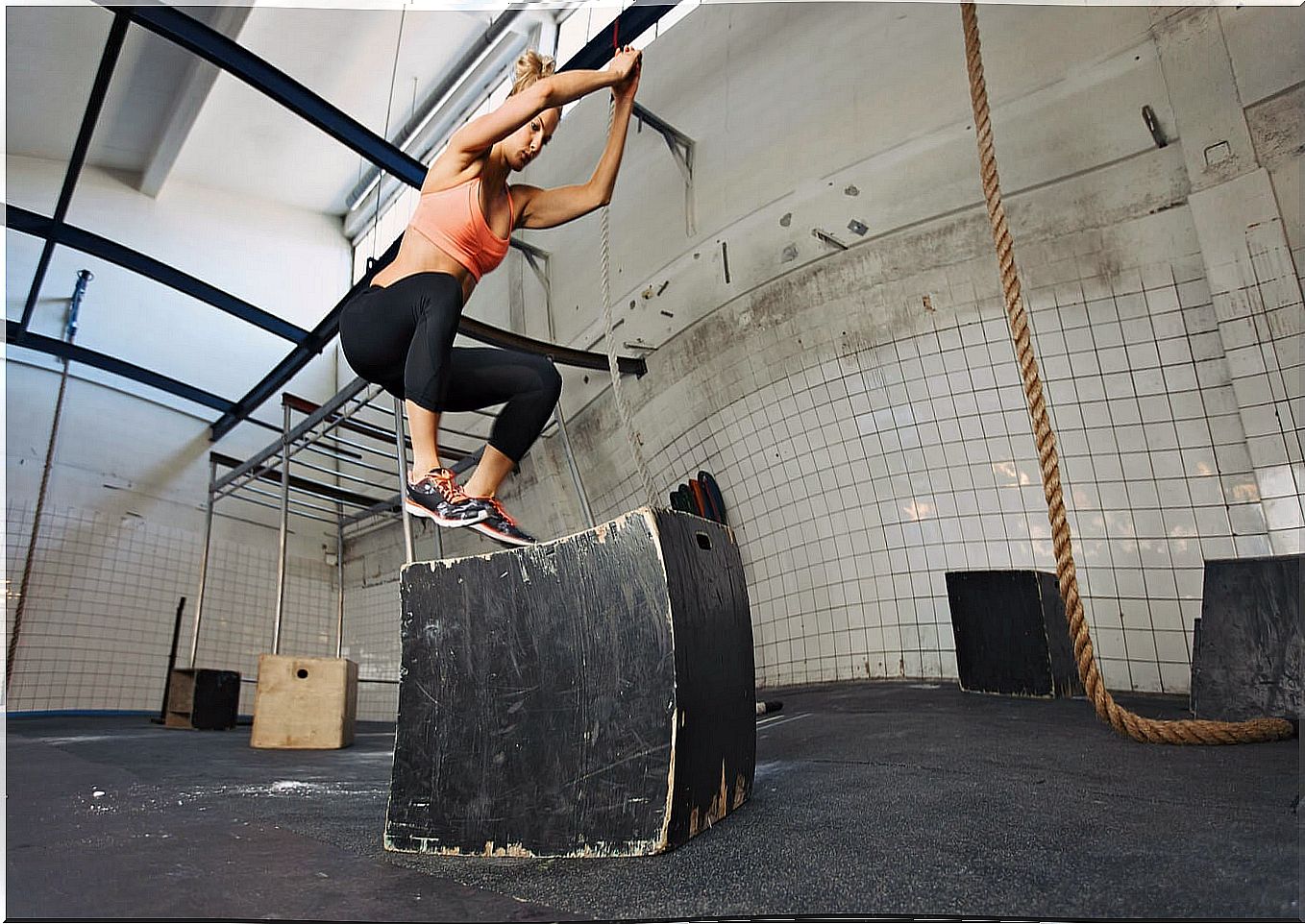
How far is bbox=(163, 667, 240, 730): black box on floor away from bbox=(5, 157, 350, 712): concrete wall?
1307 millimetres

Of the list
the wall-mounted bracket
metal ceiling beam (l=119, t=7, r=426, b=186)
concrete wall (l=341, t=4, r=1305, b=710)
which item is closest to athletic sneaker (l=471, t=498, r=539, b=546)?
concrete wall (l=341, t=4, r=1305, b=710)

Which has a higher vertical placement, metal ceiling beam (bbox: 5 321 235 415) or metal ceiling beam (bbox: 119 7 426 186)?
metal ceiling beam (bbox: 119 7 426 186)

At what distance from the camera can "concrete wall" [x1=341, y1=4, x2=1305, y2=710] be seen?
198 centimetres

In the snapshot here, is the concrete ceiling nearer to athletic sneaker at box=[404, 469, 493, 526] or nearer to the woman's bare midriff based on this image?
the woman's bare midriff

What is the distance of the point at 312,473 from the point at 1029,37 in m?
5.13

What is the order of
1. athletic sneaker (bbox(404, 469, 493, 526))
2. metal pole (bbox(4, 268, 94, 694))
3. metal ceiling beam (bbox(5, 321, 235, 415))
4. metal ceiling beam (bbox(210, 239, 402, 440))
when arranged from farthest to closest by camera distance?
metal ceiling beam (bbox(5, 321, 235, 415)) → metal pole (bbox(4, 268, 94, 694)) → metal ceiling beam (bbox(210, 239, 402, 440)) → athletic sneaker (bbox(404, 469, 493, 526))

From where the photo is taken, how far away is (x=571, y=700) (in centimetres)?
75

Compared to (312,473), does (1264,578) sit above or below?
below

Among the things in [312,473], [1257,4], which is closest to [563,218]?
[1257,4]

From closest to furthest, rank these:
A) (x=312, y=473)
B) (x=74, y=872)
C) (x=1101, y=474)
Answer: (x=74, y=872)
(x=1101, y=474)
(x=312, y=473)

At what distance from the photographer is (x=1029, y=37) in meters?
2.33

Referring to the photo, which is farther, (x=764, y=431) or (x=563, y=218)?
(x=764, y=431)

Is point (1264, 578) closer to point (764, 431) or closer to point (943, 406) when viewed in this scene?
point (943, 406)

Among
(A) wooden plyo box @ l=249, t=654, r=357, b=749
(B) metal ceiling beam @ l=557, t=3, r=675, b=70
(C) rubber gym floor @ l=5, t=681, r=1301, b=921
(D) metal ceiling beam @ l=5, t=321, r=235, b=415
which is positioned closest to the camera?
(C) rubber gym floor @ l=5, t=681, r=1301, b=921
